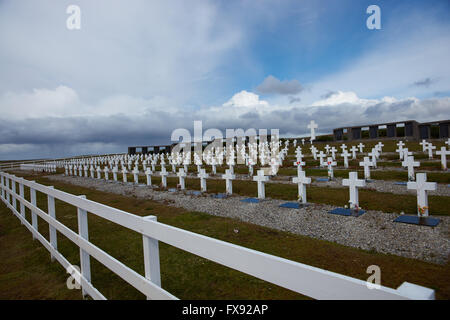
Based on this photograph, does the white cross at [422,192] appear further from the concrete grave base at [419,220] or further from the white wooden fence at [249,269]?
the white wooden fence at [249,269]

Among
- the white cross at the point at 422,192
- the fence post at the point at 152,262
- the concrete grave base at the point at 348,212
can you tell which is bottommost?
the concrete grave base at the point at 348,212

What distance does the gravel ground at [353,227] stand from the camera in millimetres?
4684

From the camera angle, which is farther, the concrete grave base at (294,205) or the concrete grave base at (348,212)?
the concrete grave base at (294,205)

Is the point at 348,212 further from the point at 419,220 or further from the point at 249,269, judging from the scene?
the point at 249,269

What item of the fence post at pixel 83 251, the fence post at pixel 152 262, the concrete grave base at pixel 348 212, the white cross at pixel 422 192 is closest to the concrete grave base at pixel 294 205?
the concrete grave base at pixel 348 212

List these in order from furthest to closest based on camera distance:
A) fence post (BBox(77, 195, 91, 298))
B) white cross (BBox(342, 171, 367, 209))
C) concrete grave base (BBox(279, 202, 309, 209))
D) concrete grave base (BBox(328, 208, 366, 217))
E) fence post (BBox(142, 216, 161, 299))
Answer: concrete grave base (BBox(279, 202, 309, 209))
white cross (BBox(342, 171, 367, 209))
concrete grave base (BBox(328, 208, 366, 217))
fence post (BBox(77, 195, 91, 298))
fence post (BBox(142, 216, 161, 299))

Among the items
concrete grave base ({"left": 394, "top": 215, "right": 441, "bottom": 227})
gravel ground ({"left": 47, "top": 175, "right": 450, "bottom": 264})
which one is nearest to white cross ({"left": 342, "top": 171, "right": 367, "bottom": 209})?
gravel ground ({"left": 47, "top": 175, "right": 450, "bottom": 264})

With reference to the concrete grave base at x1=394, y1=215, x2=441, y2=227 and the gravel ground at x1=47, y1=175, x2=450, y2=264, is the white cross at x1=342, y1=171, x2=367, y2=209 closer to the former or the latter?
the gravel ground at x1=47, y1=175, x2=450, y2=264

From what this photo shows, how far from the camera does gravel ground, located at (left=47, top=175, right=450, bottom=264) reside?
468 cm

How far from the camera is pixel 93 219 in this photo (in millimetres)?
7176

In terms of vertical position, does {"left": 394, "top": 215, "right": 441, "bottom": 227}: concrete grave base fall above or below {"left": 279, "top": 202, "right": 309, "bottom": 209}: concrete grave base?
below
